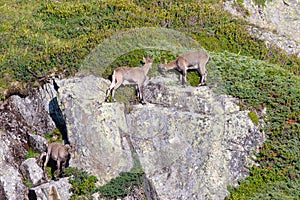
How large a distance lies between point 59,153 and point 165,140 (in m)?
4.03

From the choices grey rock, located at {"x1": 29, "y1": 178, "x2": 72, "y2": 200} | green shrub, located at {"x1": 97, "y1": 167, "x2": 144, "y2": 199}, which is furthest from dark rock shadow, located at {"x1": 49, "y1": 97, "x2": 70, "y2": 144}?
green shrub, located at {"x1": 97, "y1": 167, "x2": 144, "y2": 199}

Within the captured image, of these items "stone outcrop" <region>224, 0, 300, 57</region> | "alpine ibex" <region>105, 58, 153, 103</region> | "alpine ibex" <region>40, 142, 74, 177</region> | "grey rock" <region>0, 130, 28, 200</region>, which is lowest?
"grey rock" <region>0, 130, 28, 200</region>

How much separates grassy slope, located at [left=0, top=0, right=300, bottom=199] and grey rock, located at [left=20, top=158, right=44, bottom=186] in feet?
12.5

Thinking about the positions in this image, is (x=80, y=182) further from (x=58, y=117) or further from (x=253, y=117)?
(x=253, y=117)

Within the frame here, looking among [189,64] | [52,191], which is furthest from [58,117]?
[189,64]

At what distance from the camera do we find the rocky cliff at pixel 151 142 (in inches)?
744

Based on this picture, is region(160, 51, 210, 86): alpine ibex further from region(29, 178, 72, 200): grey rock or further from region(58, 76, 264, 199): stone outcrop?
region(29, 178, 72, 200): grey rock

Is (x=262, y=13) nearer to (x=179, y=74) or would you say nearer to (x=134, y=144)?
(x=179, y=74)

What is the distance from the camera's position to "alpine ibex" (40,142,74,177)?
62.9 feet

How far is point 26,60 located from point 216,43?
10108 millimetres

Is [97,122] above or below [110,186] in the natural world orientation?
above

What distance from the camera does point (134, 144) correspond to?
19.7 m

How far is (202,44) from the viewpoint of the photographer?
2703cm

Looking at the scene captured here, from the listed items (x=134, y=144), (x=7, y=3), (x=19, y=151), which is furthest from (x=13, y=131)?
(x=7, y=3)
